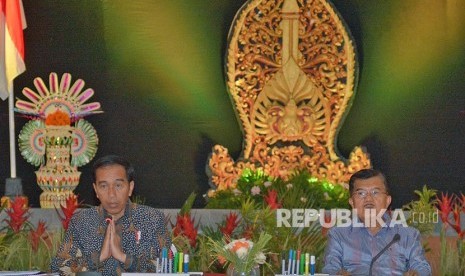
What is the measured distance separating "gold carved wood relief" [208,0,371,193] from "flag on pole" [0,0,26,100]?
1477 millimetres

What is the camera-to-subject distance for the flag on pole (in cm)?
743

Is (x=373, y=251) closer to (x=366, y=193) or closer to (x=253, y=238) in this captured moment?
(x=366, y=193)

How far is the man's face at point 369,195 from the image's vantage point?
163 inches

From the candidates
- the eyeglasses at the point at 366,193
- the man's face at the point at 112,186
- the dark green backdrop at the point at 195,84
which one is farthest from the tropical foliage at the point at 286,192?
the man's face at the point at 112,186

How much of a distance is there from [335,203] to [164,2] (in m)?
2.05

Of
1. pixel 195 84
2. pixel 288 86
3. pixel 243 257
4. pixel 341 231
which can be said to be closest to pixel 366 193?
pixel 341 231

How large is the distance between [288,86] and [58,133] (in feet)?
5.44

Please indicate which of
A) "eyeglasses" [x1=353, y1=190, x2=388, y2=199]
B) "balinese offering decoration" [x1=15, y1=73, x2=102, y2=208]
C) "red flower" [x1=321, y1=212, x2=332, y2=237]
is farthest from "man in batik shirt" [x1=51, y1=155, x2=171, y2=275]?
"balinese offering decoration" [x1=15, y1=73, x2=102, y2=208]

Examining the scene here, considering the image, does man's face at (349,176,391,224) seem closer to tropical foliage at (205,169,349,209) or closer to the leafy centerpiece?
the leafy centerpiece

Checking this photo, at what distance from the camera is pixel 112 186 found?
13.4ft

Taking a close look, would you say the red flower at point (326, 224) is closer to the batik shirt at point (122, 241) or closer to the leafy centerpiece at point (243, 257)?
the batik shirt at point (122, 241)

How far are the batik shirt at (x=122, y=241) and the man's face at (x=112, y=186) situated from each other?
0.08 metres

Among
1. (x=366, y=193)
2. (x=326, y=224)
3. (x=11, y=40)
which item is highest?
(x=11, y=40)

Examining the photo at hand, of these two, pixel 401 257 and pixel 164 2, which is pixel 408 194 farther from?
pixel 401 257
